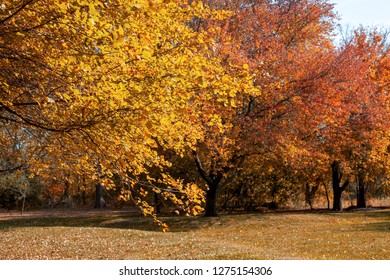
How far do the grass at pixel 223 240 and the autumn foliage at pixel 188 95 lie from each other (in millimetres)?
1899

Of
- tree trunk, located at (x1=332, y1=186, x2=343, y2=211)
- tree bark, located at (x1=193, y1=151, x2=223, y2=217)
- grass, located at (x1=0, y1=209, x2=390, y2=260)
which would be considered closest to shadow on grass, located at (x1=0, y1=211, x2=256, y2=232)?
grass, located at (x1=0, y1=209, x2=390, y2=260)

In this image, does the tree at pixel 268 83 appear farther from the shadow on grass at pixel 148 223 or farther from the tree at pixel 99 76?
the tree at pixel 99 76

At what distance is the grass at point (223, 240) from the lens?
48.1 feet

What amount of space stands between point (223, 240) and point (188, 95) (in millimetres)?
13063

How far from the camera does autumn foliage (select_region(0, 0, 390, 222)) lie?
813 centimetres

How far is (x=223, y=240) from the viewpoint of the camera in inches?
808

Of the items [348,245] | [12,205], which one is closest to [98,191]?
[12,205]

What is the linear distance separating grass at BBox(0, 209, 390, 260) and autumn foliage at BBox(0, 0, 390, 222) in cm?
190

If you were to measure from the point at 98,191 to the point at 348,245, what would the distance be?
3709cm

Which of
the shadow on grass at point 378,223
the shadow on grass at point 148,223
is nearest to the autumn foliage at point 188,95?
the shadow on grass at point 148,223

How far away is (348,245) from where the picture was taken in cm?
1750

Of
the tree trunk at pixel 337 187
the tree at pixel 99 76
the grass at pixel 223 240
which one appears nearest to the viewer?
the tree at pixel 99 76

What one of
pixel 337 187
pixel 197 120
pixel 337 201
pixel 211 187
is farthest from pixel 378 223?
pixel 197 120
